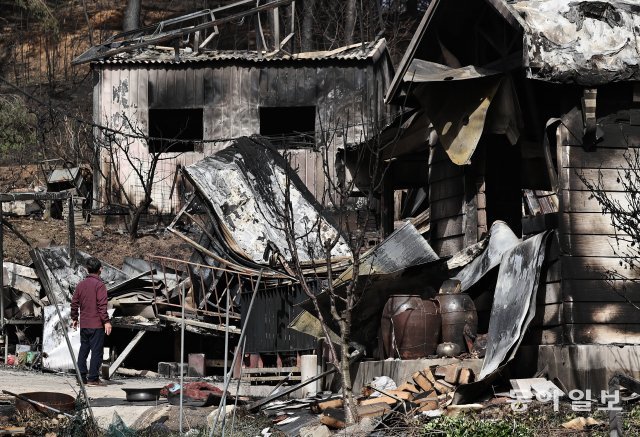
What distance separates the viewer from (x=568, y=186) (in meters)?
12.0

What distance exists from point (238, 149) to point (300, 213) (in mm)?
2021

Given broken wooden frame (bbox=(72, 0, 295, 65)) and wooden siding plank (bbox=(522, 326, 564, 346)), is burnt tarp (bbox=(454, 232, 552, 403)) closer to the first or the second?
wooden siding plank (bbox=(522, 326, 564, 346))

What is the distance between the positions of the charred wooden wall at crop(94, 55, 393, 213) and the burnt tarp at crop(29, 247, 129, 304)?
7.33 metres

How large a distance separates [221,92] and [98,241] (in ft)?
16.7

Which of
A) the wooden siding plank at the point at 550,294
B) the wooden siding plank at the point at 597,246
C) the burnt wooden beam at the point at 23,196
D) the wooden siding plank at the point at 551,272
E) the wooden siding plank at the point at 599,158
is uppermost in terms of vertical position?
the burnt wooden beam at the point at 23,196

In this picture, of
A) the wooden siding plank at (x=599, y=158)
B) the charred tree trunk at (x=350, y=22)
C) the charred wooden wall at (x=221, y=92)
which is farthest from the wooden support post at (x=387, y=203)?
the charred tree trunk at (x=350, y=22)

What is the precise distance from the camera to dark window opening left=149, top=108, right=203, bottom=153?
30.1 meters

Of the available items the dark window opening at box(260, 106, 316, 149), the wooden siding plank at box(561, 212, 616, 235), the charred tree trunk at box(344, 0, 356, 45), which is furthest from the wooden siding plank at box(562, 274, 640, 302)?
the charred tree trunk at box(344, 0, 356, 45)

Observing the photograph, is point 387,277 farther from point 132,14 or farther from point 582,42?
point 132,14

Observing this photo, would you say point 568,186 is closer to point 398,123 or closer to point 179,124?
point 398,123

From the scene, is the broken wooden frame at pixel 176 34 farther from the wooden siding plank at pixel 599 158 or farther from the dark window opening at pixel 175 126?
the wooden siding plank at pixel 599 158

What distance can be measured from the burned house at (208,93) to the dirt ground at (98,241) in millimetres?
1719

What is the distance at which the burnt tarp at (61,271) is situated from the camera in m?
20.8

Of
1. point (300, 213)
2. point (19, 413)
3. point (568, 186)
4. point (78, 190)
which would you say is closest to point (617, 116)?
point (568, 186)
